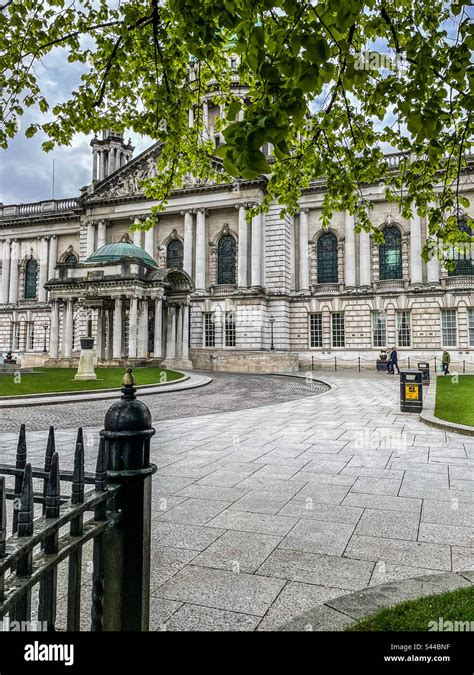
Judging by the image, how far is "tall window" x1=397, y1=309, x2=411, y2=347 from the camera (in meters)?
39.5

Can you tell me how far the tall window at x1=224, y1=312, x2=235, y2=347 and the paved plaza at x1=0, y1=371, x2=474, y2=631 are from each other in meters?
31.1

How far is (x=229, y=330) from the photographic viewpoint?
139 feet

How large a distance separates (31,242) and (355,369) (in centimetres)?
4132

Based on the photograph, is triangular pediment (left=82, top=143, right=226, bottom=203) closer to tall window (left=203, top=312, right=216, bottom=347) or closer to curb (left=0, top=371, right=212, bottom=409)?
tall window (left=203, top=312, right=216, bottom=347)

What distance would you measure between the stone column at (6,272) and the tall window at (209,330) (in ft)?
92.0

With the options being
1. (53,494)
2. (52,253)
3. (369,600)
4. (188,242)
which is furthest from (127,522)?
(52,253)

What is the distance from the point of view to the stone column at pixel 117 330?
34688 millimetres

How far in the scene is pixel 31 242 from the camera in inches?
2207

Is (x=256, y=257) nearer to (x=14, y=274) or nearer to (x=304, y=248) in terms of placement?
(x=304, y=248)

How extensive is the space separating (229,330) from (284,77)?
3893 centimetres

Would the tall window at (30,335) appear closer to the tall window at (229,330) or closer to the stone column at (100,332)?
the stone column at (100,332)

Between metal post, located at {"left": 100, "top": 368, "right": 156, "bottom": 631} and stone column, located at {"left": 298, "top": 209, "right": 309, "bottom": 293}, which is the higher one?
stone column, located at {"left": 298, "top": 209, "right": 309, "bottom": 293}

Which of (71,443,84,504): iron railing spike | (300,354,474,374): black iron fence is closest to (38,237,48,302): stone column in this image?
(300,354,474,374): black iron fence
